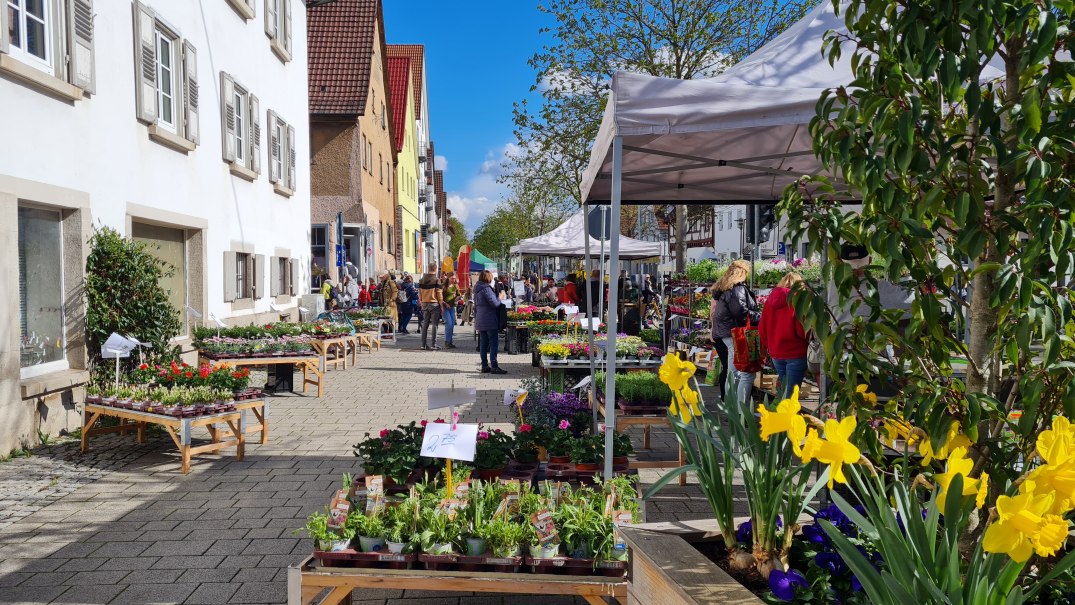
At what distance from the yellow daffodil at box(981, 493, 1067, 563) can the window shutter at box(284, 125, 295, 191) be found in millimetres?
16747

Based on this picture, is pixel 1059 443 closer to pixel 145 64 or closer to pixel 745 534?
pixel 745 534

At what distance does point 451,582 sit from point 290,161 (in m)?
15.4

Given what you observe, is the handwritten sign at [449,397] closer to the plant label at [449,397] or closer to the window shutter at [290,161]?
the plant label at [449,397]

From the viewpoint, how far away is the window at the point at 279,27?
51.3 ft

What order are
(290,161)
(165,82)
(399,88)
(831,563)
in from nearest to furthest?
(831,563)
(165,82)
(290,161)
(399,88)

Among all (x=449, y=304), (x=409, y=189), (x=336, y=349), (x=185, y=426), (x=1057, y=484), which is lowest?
(x=336, y=349)

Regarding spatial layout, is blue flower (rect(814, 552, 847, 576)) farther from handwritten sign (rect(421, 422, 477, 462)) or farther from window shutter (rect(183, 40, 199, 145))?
window shutter (rect(183, 40, 199, 145))

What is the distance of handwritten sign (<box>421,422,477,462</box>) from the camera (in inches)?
146

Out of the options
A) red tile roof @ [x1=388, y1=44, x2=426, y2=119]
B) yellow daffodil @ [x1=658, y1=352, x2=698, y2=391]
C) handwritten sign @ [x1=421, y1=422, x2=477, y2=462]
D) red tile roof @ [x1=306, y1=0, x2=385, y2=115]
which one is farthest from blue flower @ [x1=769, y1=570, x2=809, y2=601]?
red tile roof @ [x1=388, y1=44, x2=426, y2=119]

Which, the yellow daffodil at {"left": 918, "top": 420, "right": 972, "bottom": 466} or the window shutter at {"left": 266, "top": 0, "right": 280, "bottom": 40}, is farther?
the window shutter at {"left": 266, "top": 0, "right": 280, "bottom": 40}

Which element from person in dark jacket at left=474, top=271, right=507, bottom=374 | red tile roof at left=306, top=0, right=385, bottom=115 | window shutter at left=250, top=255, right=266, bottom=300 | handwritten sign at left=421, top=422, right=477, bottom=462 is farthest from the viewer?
red tile roof at left=306, top=0, right=385, bottom=115

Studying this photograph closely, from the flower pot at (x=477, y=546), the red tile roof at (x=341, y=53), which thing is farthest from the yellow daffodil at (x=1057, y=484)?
the red tile roof at (x=341, y=53)

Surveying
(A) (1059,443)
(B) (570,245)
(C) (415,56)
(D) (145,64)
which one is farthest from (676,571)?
(C) (415,56)

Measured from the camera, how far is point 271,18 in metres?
15.7
